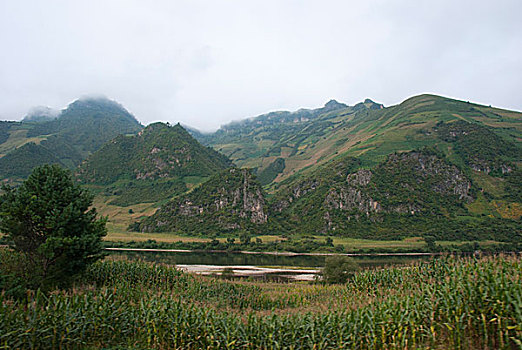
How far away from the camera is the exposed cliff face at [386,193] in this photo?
142m

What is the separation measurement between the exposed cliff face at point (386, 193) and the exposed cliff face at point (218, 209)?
2215 cm

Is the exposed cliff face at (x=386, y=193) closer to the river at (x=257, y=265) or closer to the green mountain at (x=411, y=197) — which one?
the green mountain at (x=411, y=197)

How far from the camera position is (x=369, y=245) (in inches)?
4168

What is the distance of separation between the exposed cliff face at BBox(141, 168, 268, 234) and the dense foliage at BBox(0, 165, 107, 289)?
122868 millimetres

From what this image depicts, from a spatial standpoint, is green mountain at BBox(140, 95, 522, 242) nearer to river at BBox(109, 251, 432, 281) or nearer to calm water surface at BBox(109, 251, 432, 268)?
calm water surface at BBox(109, 251, 432, 268)

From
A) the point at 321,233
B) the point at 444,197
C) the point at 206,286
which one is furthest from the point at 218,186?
the point at 206,286

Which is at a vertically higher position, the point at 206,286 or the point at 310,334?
the point at 310,334

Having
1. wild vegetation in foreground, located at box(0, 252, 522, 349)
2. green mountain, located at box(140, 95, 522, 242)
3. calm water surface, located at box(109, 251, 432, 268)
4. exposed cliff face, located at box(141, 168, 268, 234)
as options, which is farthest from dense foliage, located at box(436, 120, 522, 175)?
wild vegetation in foreground, located at box(0, 252, 522, 349)

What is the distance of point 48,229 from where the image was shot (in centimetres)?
1798

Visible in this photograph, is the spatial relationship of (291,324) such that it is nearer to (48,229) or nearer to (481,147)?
(48,229)

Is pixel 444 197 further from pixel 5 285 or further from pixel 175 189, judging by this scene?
pixel 5 285

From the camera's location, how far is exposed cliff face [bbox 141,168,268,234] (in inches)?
5669

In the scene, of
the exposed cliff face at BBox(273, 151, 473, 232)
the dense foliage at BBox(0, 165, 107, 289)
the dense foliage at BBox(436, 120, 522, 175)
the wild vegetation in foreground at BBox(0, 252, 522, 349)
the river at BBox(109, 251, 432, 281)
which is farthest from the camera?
the dense foliage at BBox(436, 120, 522, 175)

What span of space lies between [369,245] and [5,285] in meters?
107
